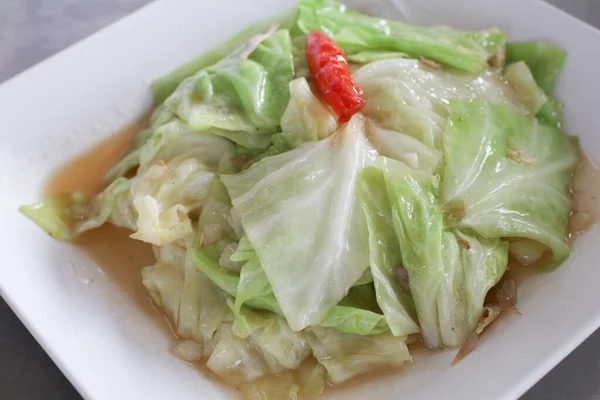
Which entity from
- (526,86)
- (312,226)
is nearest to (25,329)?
(312,226)

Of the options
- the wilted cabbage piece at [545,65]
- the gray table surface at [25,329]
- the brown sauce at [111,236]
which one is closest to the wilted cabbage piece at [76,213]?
the brown sauce at [111,236]

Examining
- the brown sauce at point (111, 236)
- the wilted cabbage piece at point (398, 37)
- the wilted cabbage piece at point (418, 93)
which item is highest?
the wilted cabbage piece at point (398, 37)

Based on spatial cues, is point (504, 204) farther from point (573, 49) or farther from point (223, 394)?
point (223, 394)

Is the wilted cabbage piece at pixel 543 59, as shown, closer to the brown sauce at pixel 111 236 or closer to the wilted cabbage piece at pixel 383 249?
the wilted cabbage piece at pixel 383 249

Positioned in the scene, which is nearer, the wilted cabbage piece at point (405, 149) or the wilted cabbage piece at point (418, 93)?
the wilted cabbage piece at point (405, 149)

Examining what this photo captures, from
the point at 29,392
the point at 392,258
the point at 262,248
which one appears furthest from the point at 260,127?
the point at 29,392

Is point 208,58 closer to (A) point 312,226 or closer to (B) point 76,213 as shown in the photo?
(B) point 76,213

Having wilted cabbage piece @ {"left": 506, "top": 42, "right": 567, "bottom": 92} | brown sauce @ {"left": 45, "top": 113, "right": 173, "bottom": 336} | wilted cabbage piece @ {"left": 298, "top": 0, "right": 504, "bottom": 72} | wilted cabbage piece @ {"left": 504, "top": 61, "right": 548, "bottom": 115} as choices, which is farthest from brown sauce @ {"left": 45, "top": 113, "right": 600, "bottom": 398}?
wilted cabbage piece @ {"left": 298, "top": 0, "right": 504, "bottom": 72}

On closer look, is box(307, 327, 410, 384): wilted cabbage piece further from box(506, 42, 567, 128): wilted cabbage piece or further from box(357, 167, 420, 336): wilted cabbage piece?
box(506, 42, 567, 128): wilted cabbage piece
